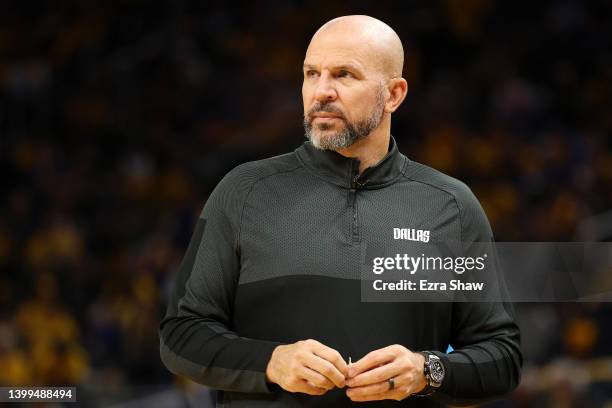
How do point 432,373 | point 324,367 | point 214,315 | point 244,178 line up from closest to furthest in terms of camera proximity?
point 324,367, point 432,373, point 214,315, point 244,178

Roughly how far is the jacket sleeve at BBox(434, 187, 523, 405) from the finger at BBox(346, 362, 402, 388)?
0.64ft

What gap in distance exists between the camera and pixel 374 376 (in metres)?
2.20

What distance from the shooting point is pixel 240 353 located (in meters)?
2.32

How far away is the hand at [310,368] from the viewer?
216 centimetres

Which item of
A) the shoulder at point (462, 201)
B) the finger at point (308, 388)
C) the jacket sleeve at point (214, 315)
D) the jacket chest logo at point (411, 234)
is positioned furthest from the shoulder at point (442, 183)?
the finger at point (308, 388)

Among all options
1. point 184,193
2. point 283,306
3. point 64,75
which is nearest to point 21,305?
point 184,193

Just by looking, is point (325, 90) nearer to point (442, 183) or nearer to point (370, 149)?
point (370, 149)

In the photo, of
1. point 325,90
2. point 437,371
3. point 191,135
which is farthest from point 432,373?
point 191,135

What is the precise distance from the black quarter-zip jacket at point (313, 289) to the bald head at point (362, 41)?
231mm

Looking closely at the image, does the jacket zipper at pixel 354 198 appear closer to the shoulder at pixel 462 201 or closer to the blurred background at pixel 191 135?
the shoulder at pixel 462 201

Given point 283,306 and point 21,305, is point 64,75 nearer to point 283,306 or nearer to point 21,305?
point 21,305

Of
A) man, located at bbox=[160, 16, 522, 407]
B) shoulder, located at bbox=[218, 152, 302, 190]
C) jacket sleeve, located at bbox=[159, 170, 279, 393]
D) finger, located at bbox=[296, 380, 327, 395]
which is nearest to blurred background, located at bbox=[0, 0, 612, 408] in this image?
man, located at bbox=[160, 16, 522, 407]

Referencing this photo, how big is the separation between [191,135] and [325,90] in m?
6.24

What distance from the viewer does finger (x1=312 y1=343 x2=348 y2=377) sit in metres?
2.17
